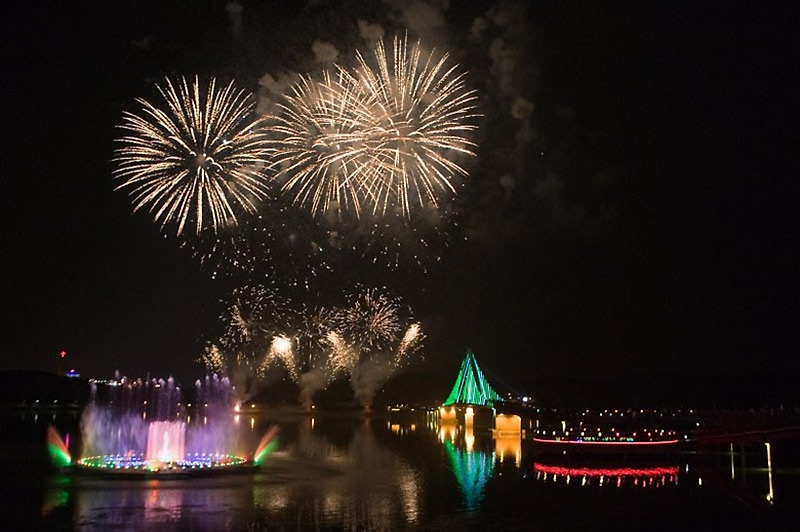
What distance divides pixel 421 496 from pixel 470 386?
87.6 m

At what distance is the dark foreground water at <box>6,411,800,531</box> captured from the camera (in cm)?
2384

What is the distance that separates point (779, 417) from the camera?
5772 centimetres

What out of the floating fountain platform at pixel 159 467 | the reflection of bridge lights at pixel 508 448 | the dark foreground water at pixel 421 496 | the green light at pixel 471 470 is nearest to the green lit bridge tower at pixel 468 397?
the reflection of bridge lights at pixel 508 448

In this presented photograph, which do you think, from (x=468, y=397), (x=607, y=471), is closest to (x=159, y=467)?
(x=607, y=471)

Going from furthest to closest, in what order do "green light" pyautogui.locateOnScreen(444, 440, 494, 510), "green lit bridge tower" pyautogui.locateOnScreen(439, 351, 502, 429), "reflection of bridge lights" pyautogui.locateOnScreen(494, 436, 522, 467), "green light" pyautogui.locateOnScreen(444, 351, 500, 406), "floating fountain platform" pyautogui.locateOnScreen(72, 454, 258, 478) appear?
1. "green light" pyautogui.locateOnScreen(444, 351, 500, 406)
2. "green lit bridge tower" pyautogui.locateOnScreen(439, 351, 502, 429)
3. "reflection of bridge lights" pyautogui.locateOnScreen(494, 436, 522, 467)
4. "floating fountain platform" pyautogui.locateOnScreen(72, 454, 258, 478)
5. "green light" pyautogui.locateOnScreen(444, 440, 494, 510)

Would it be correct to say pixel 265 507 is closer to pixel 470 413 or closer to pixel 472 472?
pixel 472 472

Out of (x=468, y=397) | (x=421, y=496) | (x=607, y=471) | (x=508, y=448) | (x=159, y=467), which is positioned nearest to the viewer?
(x=421, y=496)

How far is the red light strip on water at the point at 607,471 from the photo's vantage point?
127 ft

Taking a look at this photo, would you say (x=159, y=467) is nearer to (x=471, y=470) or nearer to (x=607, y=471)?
(x=471, y=470)

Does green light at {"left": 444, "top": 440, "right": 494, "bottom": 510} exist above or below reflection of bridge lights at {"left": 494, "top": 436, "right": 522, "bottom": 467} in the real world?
above

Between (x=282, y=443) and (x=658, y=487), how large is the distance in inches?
1151

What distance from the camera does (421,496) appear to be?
29.3 metres

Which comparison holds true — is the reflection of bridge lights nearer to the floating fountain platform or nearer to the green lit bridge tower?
the floating fountain platform

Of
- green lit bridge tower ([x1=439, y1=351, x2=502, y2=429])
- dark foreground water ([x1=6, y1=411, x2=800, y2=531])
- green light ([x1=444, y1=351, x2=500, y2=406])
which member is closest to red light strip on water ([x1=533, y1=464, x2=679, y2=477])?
dark foreground water ([x1=6, y1=411, x2=800, y2=531])
